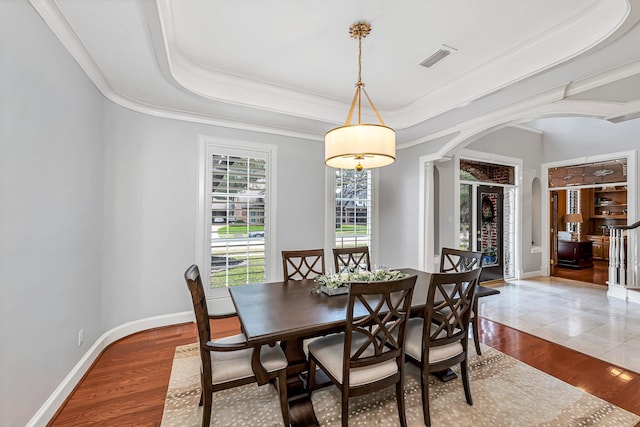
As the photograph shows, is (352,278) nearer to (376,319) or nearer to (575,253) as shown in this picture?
(376,319)

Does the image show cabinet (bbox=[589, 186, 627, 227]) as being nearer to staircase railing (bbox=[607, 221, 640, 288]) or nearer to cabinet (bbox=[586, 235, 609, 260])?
cabinet (bbox=[586, 235, 609, 260])

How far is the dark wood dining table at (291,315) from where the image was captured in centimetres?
168

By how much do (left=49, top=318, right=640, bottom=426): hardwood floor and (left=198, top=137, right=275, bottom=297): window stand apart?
77cm

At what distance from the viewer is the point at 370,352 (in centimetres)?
194

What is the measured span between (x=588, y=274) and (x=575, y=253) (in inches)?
30.5

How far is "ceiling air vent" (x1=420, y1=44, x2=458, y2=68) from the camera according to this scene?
2681mm

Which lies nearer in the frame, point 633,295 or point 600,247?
point 633,295

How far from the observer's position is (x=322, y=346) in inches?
79.6

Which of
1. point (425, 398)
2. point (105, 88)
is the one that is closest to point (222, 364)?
point (425, 398)

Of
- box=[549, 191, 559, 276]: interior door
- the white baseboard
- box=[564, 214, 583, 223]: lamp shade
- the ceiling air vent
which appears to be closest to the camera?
the ceiling air vent

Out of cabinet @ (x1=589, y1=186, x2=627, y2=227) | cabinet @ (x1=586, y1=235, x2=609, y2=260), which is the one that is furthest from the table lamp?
cabinet @ (x1=586, y1=235, x2=609, y2=260)

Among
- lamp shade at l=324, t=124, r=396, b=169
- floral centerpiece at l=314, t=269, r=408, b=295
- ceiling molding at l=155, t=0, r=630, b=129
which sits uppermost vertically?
ceiling molding at l=155, t=0, r=630, b=129

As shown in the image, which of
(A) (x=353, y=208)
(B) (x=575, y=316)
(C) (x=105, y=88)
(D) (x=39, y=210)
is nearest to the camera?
(D) (x=39, y=210)

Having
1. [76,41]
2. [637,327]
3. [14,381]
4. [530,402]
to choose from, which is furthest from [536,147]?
[14,381]
